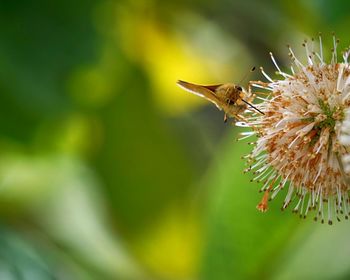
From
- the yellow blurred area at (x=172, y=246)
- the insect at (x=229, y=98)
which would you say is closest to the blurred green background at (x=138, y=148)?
the yellow blurred area at (x=172, y=246)

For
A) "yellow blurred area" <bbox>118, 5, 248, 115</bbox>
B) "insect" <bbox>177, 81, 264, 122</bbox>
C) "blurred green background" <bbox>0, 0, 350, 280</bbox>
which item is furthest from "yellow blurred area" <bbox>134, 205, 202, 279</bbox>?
"insect" <bbox>177, 81, 264, 122</bbox>

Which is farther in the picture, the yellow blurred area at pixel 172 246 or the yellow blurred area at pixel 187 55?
the yellow blurred area at pixel 187 55

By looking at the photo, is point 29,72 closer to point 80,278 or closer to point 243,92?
point 80,278

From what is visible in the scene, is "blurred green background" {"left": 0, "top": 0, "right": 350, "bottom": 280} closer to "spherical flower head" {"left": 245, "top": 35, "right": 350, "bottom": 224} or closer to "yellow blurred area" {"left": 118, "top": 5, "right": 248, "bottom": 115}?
"yellow blurred area" {"left": 118, "top": 5, "right": 248, "bottom": 115}

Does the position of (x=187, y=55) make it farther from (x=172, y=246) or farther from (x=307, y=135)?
(x=307, y=135)

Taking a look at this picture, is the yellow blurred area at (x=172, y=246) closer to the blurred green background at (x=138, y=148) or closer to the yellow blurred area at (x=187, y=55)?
the blurred green background at (x=138, y=148)
